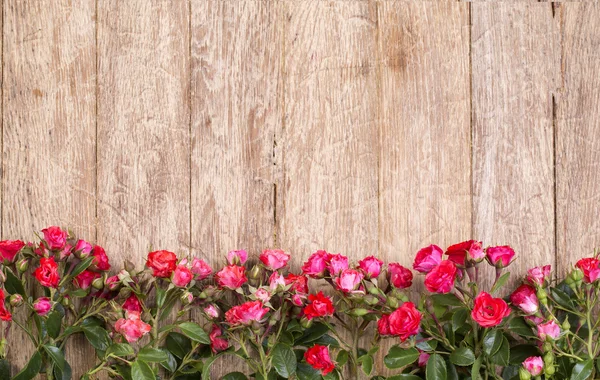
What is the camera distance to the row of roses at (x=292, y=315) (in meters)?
1.18

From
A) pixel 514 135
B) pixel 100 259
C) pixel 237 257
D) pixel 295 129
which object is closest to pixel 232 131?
pixel 295 129

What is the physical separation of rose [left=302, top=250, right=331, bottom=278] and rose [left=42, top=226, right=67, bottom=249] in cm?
48

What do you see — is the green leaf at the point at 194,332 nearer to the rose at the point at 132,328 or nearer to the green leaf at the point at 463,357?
the rose at the point at 132,328

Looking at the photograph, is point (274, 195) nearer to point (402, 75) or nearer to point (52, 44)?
point (402, 75)

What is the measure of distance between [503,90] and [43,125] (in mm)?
984

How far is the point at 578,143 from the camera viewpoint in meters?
1.32

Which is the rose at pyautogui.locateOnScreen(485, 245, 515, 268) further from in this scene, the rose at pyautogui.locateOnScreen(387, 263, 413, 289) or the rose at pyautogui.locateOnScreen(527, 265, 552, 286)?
the rose at pyautogui.locateOnScreen(387, 263, 413, 289)

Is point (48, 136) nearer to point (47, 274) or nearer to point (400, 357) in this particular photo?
point (47, 274)

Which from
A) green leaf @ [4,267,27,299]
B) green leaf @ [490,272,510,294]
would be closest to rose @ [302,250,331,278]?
green leaf @ [490,272,510,294]

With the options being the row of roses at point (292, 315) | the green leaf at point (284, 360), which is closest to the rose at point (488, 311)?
the row of roses at point (292, 315)

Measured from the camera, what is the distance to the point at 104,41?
1306 mm

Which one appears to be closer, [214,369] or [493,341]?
[493,341]

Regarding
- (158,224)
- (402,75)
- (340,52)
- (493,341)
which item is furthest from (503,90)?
(158,224)

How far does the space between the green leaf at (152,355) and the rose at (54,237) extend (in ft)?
0.87
